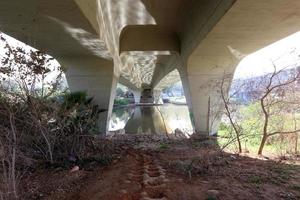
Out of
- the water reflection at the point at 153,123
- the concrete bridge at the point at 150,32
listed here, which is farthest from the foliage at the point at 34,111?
the water reflection at the point at 153,123

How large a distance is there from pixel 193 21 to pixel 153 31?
15.7ft

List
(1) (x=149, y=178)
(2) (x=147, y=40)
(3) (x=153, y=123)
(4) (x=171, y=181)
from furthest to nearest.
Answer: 1. (3) (x=153, y=123)
2. (2) (x=147, y=40)
3. (1) (x=149, y=178)
4. (4) (x=171, y=181)

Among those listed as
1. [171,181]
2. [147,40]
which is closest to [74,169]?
[171,181]

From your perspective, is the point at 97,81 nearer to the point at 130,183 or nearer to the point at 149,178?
the point at 149,178

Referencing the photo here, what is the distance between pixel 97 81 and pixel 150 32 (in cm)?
351

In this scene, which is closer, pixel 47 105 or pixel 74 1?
pixel 74 1

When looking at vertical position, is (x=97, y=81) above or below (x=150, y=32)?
below

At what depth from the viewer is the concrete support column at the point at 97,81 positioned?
1515cm

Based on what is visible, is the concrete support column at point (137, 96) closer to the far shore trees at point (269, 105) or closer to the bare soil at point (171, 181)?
the far shore trees at point (269, 105)

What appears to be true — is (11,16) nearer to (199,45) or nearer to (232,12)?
(232,12)

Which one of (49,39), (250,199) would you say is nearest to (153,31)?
(49,39)

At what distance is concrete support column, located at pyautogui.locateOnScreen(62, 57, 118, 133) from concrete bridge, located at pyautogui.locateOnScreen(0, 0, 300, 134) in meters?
0.05

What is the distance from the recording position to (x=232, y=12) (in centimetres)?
712

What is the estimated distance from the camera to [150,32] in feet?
52.5
